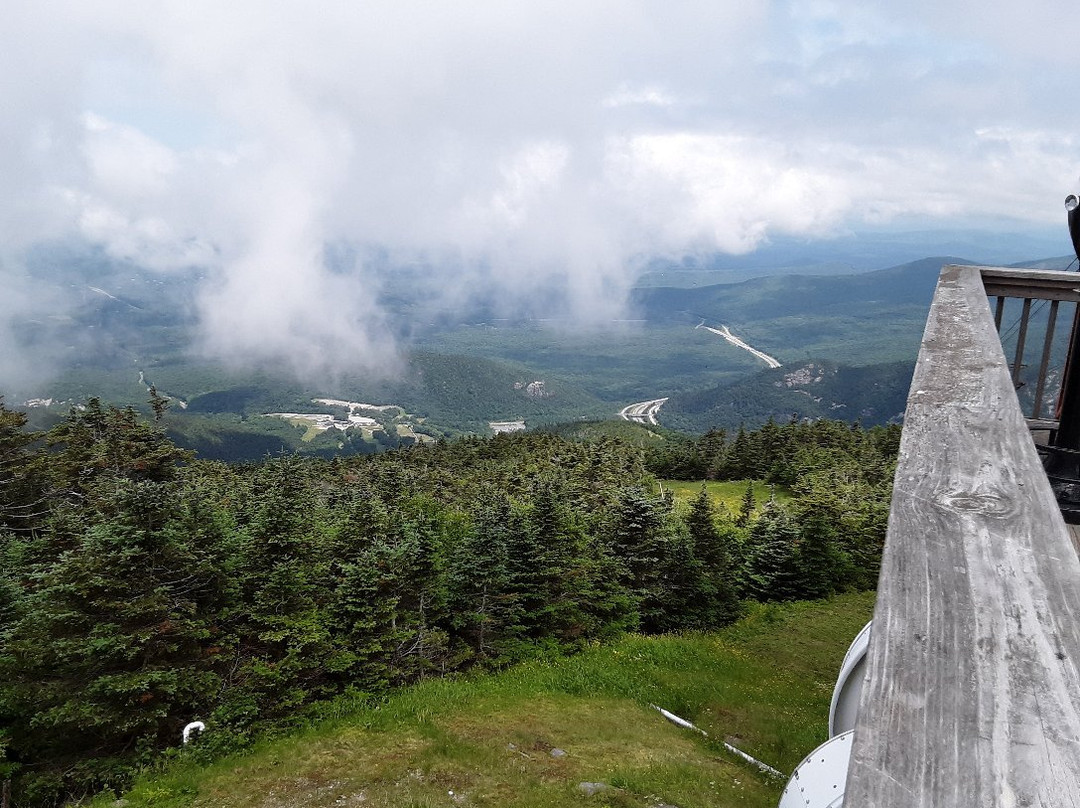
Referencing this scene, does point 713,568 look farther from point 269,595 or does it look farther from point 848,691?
point 848,691

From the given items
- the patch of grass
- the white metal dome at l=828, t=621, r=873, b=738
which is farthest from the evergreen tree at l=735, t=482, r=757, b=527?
the white metal dome at l=828, t=621, r=873, b=738

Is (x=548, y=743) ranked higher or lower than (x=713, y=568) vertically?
higher

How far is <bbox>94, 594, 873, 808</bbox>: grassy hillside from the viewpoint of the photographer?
8.73m

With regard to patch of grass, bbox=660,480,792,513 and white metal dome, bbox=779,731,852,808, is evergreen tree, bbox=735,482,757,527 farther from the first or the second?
white metal dome, bbox=779,731,852,808

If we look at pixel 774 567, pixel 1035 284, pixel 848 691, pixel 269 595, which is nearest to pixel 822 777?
pixel 848 691

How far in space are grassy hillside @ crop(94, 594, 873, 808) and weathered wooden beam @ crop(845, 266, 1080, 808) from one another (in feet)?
25.7

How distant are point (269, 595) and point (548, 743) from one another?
7507mm

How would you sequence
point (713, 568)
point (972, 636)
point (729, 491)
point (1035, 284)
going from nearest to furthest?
point (972, 636), point (1035, 284), point (713, 568), point (729, 491)

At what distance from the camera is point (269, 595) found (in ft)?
46.6

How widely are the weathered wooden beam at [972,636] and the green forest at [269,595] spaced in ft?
40.1

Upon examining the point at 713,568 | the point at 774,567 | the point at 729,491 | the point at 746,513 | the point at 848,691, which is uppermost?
the point at 848,691

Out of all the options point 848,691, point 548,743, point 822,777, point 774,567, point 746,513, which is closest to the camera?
point 822,777

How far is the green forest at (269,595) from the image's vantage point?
11797 millimetres

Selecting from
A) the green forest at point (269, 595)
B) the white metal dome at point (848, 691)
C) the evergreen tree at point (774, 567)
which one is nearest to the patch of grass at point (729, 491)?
the evergreen tree at point (774, 567)
